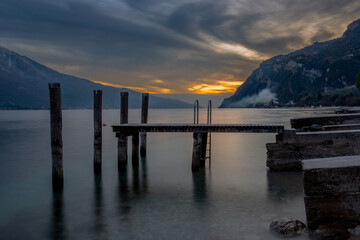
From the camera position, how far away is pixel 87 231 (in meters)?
7.77

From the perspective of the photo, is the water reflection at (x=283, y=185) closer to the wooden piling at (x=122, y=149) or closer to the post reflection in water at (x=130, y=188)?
the post reflection in water at (x=130, y=188)

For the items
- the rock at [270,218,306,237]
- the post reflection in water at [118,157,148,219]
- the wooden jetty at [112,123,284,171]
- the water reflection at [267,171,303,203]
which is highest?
the wooden jetty at [112,123,284,171]

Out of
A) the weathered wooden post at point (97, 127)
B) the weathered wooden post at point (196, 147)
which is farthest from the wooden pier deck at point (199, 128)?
the weathered wooden post at point (97, 127)

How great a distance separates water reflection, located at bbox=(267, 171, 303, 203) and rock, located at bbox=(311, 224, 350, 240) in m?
3.71

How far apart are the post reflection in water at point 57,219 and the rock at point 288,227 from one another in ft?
17.6

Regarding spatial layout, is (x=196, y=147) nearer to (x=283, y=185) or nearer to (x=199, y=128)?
(x=199, y=128)

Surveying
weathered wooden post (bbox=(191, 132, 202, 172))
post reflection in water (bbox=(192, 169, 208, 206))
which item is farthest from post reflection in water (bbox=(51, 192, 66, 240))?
weathered wooden post (bbox=(191, 132, 202, 172))

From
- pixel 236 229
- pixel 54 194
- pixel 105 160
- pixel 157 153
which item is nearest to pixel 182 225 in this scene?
pixel 236 229

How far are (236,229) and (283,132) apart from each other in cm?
619

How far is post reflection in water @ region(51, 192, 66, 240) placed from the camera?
7.62m

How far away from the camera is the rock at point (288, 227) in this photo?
642 cm

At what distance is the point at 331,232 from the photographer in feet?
18.9

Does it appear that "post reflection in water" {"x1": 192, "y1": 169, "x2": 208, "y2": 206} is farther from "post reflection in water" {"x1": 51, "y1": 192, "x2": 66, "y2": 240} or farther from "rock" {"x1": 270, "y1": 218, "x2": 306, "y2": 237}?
"post reflection in water" {"x1": 51, "y1": 192, "x2": 66, "y2": 240}

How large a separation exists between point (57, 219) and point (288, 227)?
653cm
